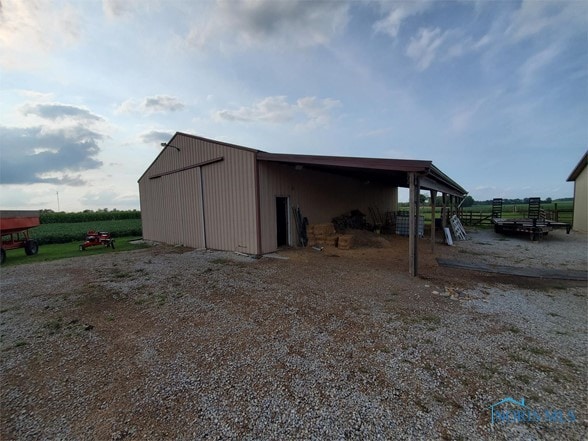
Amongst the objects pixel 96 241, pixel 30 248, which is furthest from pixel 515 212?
pixel 30 248

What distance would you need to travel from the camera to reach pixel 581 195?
14.8 m

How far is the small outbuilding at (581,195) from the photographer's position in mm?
14156

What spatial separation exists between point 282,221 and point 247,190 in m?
2.09

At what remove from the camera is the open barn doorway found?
33.0ft

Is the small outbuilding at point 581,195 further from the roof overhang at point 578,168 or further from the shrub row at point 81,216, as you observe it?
the shrub row at point 81,216

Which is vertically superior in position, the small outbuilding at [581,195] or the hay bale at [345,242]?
the small outbuilding at [581,195]

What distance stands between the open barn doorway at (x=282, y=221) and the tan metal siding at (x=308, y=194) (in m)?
0.22

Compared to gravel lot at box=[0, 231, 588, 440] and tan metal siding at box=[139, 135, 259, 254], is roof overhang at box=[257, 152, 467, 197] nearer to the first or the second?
tan metal siding at box=[139, 135, 259, 254]

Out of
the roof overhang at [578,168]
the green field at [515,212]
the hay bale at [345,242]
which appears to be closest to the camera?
the hay bale at [345,242]

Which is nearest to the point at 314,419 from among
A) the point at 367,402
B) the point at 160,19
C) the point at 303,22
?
the point at 367,402

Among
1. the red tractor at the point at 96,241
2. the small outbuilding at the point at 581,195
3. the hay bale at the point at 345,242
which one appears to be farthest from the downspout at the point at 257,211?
the small outbuilding at the point at 581,195

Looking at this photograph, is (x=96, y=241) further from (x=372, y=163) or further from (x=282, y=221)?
(x=372, y=163)

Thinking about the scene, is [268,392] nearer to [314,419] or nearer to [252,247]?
[314,419]

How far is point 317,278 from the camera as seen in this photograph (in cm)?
611
